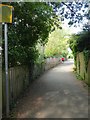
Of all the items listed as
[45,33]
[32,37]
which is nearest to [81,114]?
[32,37]

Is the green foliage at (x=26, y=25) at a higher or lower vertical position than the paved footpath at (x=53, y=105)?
higher

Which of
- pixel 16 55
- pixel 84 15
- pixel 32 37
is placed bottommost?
pixel 16 55

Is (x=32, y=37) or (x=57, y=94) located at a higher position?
(x=32, y=37)

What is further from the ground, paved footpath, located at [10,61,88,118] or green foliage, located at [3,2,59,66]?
green foliage, located at [3,2,59,66]

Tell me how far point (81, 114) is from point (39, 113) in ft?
4.51

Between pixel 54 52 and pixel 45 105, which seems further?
pixel 54 52

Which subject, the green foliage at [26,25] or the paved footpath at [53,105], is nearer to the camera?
the paved footpath at [53,105]

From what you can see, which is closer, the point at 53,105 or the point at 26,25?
the point at 53,105

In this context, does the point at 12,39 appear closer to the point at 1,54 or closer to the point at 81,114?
the point at 1,54

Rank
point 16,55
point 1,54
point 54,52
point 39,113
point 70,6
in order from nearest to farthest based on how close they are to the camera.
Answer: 1. point 39,113
2. point 1,54
3. point 16,55
4. point 70,6
5. point 54,52

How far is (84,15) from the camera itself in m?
18.3

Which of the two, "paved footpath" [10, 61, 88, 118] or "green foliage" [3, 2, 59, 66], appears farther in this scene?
"green foliage" [3, 2, 59, 66]

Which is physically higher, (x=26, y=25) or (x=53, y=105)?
(x=26, y=25)

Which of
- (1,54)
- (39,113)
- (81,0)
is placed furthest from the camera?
(81,0)
